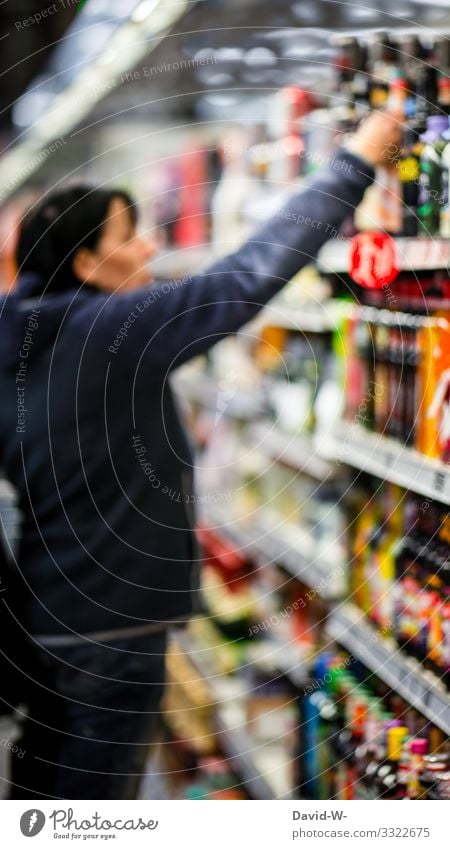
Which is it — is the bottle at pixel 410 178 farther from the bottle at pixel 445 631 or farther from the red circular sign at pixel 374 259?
the bottle at pixel 445 631

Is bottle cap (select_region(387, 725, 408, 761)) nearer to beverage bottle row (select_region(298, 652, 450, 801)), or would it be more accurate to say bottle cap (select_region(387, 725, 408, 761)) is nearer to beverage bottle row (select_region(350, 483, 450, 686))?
beverage bottle row (select_region(298, 652, 450, 801))

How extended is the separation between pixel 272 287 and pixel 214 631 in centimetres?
194

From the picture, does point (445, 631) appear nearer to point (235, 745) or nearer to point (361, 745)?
point (361, 745)

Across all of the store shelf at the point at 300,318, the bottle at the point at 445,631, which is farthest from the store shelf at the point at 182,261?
the bottle at the point at 445,631

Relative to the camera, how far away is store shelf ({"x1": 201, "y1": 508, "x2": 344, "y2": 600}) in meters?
2.50

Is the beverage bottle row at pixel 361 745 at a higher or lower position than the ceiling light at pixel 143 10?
lower

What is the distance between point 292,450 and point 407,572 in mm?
923

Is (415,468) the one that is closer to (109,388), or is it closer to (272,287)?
(272,287)

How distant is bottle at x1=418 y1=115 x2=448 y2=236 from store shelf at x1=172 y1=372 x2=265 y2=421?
1.49 m

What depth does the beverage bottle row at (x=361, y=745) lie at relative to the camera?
1925mm

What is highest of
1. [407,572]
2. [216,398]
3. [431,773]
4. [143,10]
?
[216,398]

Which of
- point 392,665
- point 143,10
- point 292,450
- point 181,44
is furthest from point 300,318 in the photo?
point 392,665

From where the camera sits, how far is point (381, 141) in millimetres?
1874
